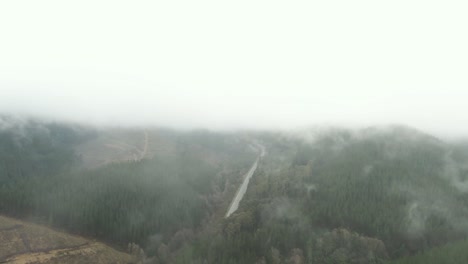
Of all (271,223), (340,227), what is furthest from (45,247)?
(340,227)

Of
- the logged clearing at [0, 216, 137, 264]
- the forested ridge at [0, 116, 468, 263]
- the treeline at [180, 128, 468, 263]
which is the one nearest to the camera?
the logged clearing at [0, 216, 137, 264]

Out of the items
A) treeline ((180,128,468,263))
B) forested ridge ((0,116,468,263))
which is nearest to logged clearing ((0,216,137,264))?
forested ridge ((0,116,468,263))

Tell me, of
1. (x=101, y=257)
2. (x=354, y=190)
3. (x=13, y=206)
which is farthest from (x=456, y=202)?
(x=13, y=206)

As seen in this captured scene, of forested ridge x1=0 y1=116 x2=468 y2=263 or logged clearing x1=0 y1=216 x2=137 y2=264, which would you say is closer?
logged clearing x1=0 y1=216 x2=137 y2=264

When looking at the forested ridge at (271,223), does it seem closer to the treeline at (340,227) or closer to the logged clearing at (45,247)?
the treeline at (340,227)

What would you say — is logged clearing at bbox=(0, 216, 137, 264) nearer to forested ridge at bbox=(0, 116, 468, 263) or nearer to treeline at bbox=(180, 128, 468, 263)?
forested ridge at bbox=(0, 116, 468, 263)

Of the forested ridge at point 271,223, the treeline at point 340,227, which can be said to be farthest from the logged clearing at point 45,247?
the treeline at point 340,227

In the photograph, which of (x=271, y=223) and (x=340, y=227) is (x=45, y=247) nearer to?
(x=271, y=223)

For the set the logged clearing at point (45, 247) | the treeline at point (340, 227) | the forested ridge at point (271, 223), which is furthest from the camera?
the forested ridge at point (271, 223)

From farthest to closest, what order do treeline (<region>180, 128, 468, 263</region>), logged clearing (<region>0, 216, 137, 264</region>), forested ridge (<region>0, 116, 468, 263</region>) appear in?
1. forested ridge (<region>0, 116, 468, 263</region>)
2. treeline (<region>180, 128, 468, 263</region>)
3. logged clearing (<region>0, 216, 137, 264</region>)
